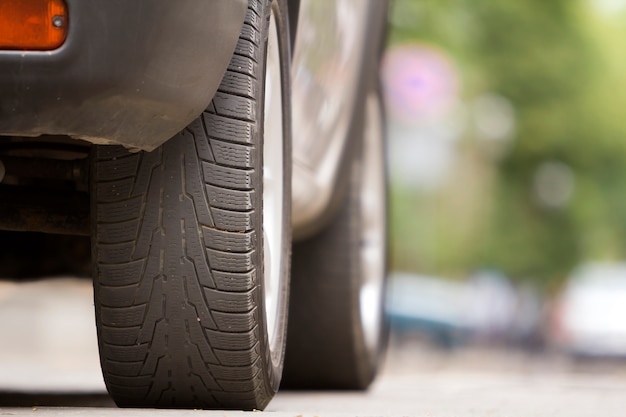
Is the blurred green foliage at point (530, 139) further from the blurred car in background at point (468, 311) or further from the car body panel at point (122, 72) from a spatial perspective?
the car body panel at point (122, 72)

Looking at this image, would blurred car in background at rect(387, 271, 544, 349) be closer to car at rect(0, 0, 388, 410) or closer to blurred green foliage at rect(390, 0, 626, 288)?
blurred green foliage at rect(390, 0, 626, 288)

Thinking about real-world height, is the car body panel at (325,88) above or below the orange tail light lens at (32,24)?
below

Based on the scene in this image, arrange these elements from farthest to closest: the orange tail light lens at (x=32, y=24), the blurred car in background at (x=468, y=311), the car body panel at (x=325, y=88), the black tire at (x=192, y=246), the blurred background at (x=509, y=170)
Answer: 1. the blurred car in background at (x=468, y=311)
2. the blurred background at (x=509, y=170)
3. the car body panel at (x=325, y=88)
4. the black tire at (x=192, y=246)
5. the orange tail light lens at (x=32, y=24)

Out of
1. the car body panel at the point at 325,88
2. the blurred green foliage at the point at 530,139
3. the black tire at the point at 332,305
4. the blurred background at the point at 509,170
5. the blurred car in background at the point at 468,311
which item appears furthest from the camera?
the blurred car in background at the point at 468,311

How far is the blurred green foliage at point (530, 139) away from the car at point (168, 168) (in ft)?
45.1

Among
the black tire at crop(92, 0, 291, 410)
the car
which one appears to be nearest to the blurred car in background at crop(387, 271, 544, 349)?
the car

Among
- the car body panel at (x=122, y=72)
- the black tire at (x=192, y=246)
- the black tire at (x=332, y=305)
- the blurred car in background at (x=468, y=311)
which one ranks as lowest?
the blurred car in background at (x=468, y=311)

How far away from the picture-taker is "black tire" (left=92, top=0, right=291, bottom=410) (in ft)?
8.93

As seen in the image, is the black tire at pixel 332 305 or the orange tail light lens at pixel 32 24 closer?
the orange tail light lens at pixel 32 24

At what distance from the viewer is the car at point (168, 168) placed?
2420 millimetres

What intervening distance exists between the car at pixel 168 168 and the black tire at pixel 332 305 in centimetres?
121

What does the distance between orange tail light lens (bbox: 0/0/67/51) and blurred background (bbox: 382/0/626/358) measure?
14447mm

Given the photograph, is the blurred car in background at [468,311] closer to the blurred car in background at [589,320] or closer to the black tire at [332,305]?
the blurred car in background at [589,320]

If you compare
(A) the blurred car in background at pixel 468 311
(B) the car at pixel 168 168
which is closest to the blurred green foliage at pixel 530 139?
(A) the blurred car in background at pixel 468 311
